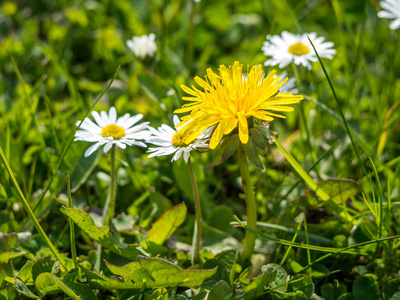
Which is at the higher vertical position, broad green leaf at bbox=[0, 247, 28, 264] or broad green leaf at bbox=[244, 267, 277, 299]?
broad green leaf at bbox=[0, 247, 28, 264]

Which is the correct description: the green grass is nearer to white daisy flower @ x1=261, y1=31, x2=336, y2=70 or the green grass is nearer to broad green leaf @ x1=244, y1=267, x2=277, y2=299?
broad green leaf @ x1=244, y1=267, x2=277, y2=299

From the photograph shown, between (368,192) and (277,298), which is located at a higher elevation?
(368,192)

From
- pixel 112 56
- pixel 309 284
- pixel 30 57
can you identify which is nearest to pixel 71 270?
pixel 309 284

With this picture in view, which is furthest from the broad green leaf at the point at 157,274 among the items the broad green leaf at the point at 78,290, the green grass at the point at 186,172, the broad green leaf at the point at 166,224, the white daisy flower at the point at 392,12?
the white daisy flower at the point at 392,12

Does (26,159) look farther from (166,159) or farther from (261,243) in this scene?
(261,243)

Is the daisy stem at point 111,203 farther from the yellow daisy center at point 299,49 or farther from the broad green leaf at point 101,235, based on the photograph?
the yellow daisy center at point 299,49

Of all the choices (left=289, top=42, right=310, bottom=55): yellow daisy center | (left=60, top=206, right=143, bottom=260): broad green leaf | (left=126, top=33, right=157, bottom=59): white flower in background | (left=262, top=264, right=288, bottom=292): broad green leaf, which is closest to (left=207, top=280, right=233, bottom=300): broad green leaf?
(left=262, top=264, right=288, bottom=292): broad green leaf
